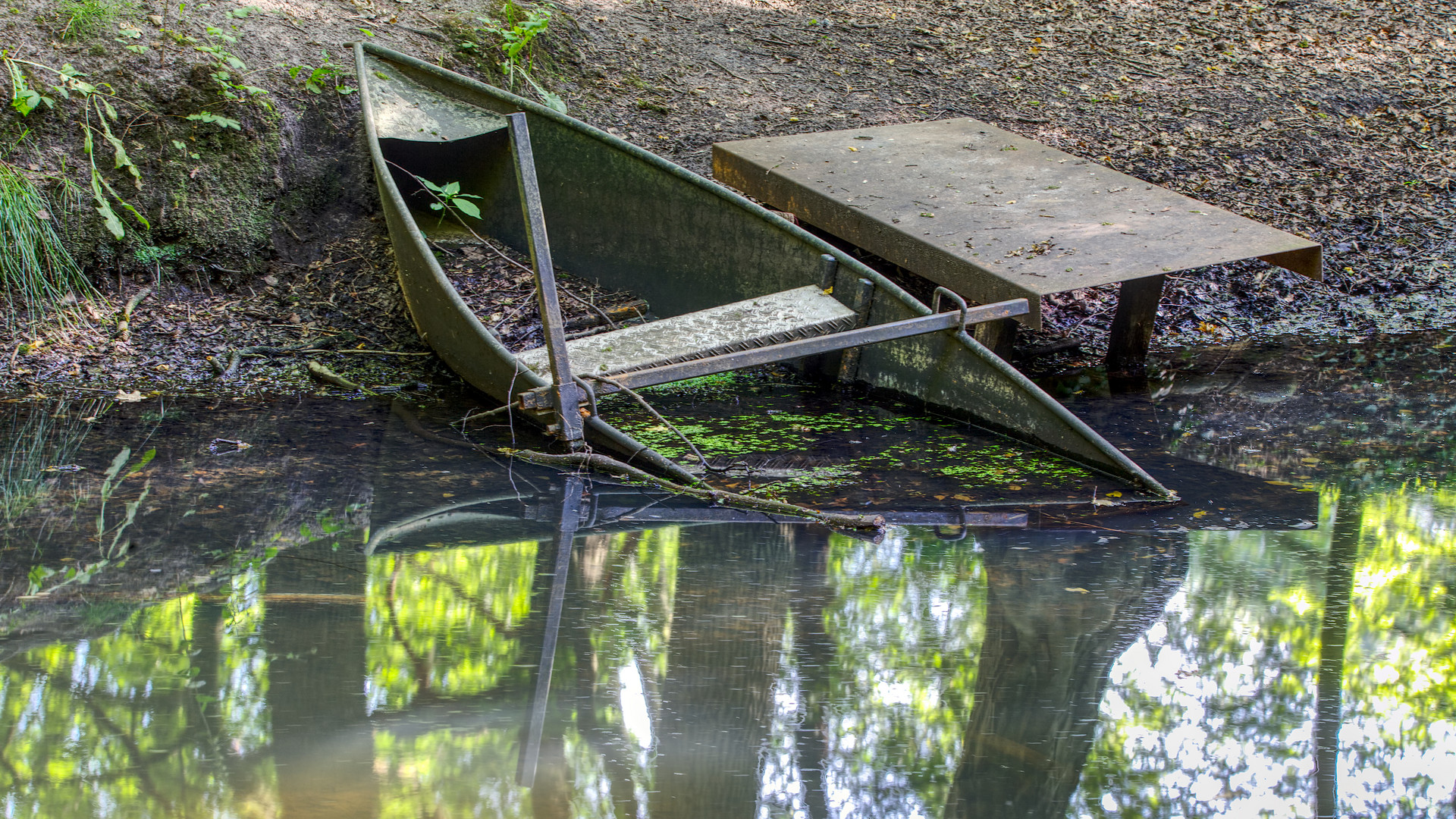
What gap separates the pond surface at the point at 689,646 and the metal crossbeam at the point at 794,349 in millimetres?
348

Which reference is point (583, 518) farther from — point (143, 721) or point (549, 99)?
point (549, 99)

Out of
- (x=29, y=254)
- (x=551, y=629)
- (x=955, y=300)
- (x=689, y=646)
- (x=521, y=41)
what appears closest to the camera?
(x=689, y=646)

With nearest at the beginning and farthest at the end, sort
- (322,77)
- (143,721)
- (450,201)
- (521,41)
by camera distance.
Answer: (143,721) < (450,201) < (322,77) < (521,41)

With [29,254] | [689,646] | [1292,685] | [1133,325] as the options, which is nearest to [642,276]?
[1133,325]

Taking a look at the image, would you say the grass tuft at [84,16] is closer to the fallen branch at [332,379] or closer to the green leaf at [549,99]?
the green leaf at [549,99]

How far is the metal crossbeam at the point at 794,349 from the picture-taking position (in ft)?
12.0

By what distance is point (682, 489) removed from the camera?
11.9 feet

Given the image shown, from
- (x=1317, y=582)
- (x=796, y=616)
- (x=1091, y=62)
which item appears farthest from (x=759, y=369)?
(x=1091, y=62)

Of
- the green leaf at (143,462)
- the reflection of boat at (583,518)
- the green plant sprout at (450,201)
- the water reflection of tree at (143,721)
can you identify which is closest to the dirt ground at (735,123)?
the green plant sprout at (450,201)

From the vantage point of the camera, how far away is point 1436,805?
238cm

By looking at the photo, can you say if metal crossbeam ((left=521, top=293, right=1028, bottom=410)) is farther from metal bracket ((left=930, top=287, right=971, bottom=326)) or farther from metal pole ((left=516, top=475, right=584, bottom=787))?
metal pole ((left=516, top=475, right=584, bottom=787))

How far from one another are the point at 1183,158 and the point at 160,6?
535 centimetres

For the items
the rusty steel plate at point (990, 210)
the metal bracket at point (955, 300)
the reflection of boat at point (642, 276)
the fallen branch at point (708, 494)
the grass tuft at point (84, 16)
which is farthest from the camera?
the grass tuft at point (84, 16)

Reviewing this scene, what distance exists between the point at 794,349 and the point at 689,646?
120 cm
